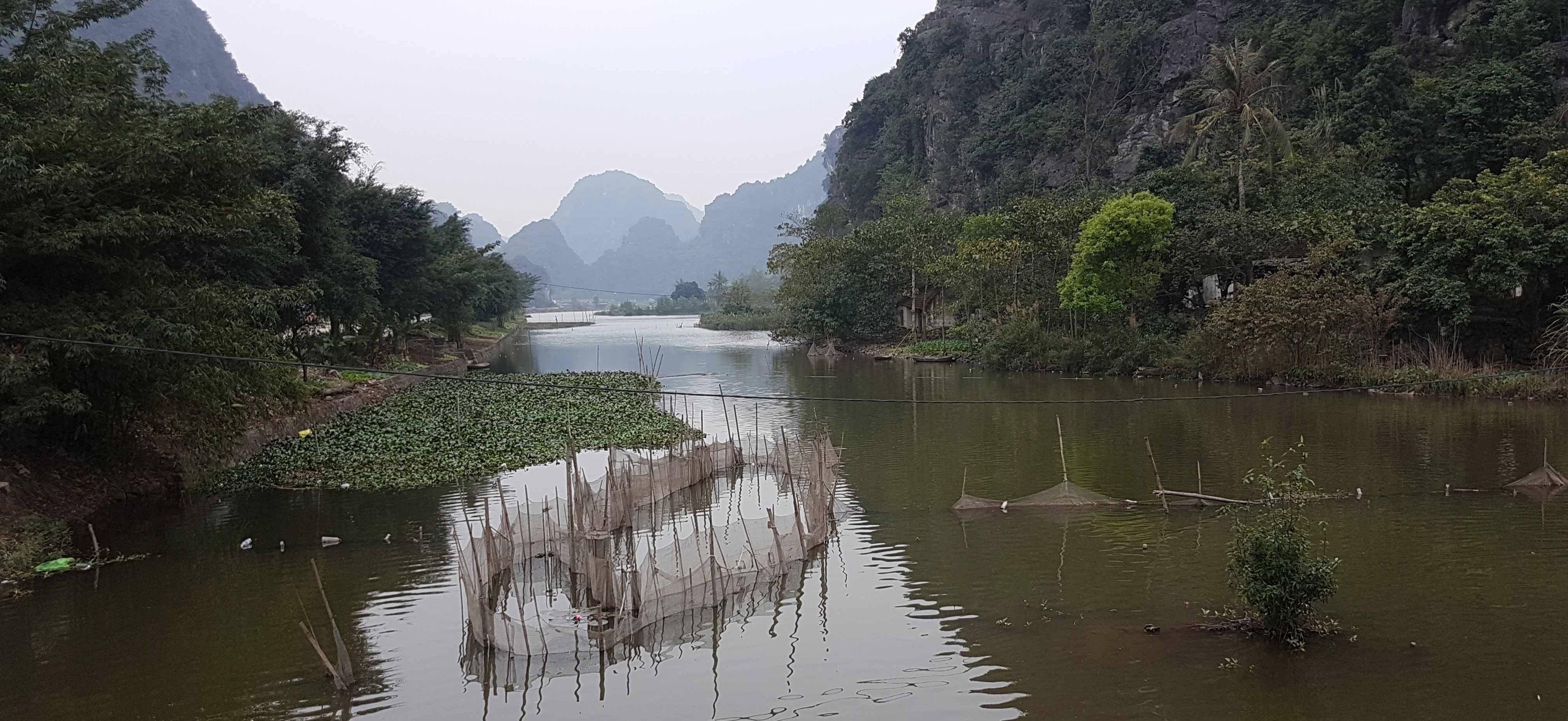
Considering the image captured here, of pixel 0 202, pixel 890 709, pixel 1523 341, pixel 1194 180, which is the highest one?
pixel 1194 180

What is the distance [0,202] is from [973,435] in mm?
16530

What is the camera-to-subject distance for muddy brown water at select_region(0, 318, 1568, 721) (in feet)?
24.6

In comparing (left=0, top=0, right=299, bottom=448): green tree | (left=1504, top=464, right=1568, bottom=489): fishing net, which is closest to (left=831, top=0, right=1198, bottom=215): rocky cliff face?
(left=1504, top=464, right=1568, bottom=489): fishing net

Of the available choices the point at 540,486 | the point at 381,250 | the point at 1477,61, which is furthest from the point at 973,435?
the point at 1477,61

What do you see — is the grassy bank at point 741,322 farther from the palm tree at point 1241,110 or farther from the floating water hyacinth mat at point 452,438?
the floating water hyacinth mat at point 452,438

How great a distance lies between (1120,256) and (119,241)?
1059 inches

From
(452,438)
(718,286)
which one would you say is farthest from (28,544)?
(718,286)

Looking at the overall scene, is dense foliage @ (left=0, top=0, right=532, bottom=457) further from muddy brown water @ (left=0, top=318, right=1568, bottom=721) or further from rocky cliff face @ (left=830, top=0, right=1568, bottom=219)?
rocky cliff face @ (left=830, top=0, right=1568, bottom=219)

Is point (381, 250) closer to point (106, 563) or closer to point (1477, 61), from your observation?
point (106, 563)

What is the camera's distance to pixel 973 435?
21219 millimetres

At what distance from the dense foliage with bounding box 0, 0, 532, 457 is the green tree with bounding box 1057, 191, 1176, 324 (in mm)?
22928

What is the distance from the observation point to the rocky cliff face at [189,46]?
10431 cm

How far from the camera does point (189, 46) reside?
381ft

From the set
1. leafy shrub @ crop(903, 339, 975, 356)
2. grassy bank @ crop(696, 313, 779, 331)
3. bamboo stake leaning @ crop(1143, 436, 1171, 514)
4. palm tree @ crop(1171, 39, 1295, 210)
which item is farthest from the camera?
grassy bank @ crop(696, 313, 779, 331)
